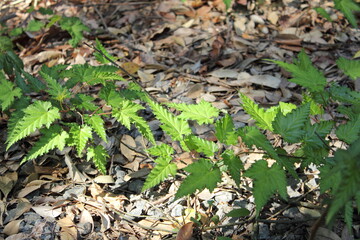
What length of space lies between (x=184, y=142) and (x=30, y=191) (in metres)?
1.06

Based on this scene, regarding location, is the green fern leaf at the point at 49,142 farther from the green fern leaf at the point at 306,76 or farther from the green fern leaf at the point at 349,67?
the green fern leaf at the point at 349,67

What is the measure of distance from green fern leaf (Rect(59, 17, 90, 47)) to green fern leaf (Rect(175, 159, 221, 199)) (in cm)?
200

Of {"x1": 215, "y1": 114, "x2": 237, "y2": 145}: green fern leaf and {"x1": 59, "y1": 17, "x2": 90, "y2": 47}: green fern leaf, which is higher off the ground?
{"x1": 59, "y1": 17, "x2": 90, "y2": 47}: green fern leaf

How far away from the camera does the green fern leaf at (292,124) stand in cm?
180

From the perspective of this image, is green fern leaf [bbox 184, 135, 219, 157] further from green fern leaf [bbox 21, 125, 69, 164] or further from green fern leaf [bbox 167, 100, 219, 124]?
green fern leaf [bbox 21, 125, 69, 164]

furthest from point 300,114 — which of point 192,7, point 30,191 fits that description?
point 192,7

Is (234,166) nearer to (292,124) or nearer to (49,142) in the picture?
(292,124)

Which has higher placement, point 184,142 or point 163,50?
point 184,142

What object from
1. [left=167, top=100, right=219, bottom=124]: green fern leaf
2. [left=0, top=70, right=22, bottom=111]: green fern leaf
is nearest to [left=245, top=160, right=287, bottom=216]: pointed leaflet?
[left=167, top=100, right=219, bottom=124]: green fern leaf

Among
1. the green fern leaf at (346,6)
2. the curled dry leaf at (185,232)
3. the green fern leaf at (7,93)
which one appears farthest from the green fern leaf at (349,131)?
the green fern leaf at (7,93)

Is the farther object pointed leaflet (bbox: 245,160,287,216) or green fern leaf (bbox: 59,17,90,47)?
green fern leaf (bbox: 59,17,90,47)

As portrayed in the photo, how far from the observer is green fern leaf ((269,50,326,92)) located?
2.07m

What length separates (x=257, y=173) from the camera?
1.66 meters

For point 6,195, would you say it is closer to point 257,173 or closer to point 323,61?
point 257,173
